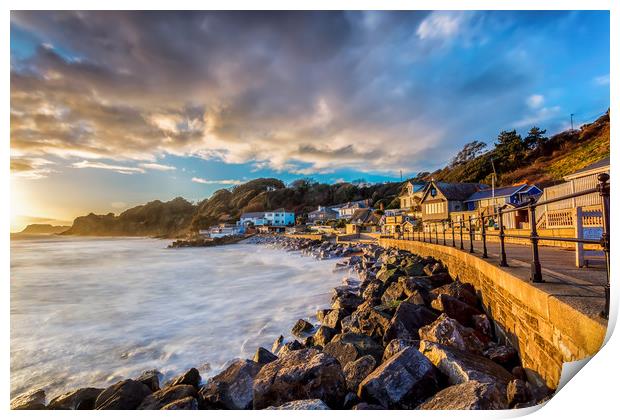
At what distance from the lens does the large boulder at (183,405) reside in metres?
2.63

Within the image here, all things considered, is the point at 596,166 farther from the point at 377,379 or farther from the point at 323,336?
the point at 377,379

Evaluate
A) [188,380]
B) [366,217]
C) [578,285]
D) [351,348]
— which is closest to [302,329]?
[351,348]

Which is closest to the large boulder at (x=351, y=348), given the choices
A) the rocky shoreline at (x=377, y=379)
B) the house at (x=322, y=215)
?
→ the rocky shoreline at (x=377, y=379)

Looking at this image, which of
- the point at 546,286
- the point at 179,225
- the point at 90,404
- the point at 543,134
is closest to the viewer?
the point at 546,286

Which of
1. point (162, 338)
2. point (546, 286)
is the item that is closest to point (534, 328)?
point (546, 286)

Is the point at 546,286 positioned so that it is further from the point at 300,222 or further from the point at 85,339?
the point at 300,222

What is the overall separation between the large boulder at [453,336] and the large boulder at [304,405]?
153cm

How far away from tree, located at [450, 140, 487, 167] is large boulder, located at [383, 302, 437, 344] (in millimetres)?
53594

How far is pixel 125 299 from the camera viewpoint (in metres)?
9.38

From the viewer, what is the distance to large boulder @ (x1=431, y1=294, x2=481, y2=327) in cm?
375

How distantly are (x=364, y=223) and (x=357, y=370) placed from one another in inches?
1197

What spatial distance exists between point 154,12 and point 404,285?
6.89 metres

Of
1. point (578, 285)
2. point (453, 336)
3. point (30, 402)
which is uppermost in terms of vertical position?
point (578, 285)

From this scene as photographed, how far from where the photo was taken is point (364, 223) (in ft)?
107
